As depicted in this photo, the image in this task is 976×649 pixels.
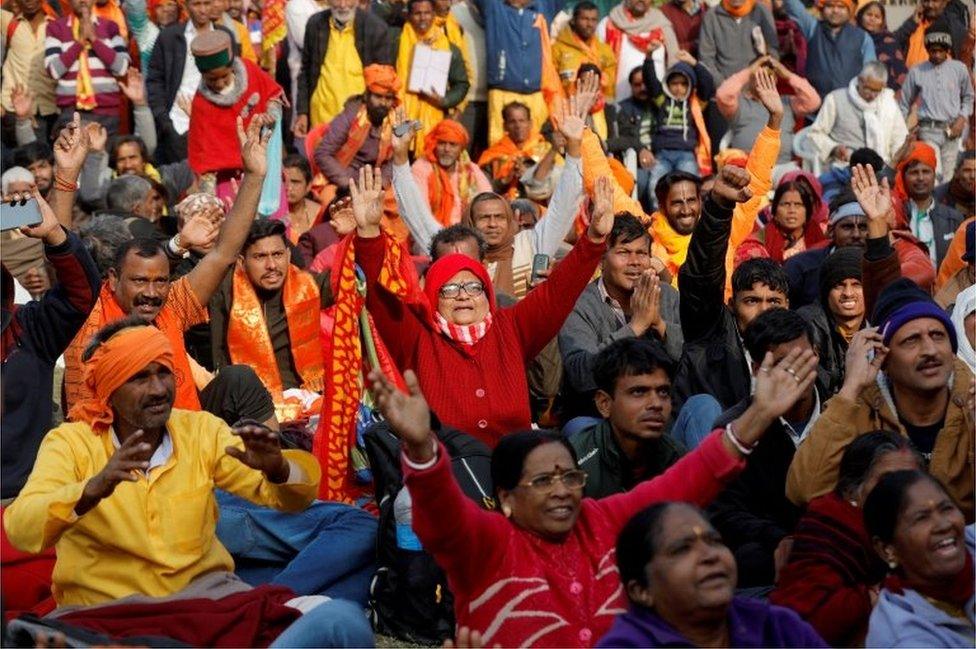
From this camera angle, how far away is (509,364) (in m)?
7.71

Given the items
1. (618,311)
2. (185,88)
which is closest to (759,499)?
(618,311)

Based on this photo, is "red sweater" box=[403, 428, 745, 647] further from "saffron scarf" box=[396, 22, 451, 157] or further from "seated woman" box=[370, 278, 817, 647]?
"saffron scarf" box=[396, 22, 451, 157]

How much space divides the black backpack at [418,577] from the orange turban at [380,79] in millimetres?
6241

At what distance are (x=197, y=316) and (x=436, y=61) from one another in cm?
668

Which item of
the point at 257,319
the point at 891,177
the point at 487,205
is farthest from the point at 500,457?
the point at 891,177

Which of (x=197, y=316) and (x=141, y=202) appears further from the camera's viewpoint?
(x=141, y=202)

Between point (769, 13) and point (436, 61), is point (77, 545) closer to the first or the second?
point (436, 61)

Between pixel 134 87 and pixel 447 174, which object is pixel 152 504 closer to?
pixel 447 174

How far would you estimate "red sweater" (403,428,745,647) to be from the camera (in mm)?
5266

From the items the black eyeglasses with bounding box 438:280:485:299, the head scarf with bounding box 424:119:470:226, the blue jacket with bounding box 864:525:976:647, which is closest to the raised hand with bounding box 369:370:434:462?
the blue jacket with bounding box 864:525:976:647

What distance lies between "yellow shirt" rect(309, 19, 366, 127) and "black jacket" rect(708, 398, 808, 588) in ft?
26.4

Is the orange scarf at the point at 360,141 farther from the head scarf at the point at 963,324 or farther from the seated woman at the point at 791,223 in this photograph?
the head scarf at the point at 963,324

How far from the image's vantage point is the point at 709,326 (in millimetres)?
8242

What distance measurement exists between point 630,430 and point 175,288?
236 centimetres
